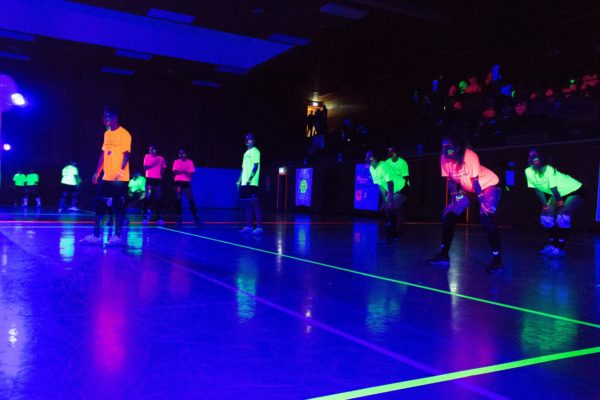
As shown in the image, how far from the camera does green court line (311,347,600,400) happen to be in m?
1.73

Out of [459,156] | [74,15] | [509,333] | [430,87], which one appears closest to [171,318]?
[509,333]

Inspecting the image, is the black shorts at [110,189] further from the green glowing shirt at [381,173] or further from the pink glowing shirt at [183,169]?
the pink glowing shirt at [183,169]

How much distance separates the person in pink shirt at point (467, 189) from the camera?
4945 mm

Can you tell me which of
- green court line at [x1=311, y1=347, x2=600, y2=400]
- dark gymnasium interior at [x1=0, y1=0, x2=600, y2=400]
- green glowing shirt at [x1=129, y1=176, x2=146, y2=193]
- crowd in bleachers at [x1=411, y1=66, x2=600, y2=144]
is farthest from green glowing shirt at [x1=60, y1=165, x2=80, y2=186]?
green court line at [x1=311, y1=347, x2=600, y2=400]

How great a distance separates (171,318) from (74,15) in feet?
47.8

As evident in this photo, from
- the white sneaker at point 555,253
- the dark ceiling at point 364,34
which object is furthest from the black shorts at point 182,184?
the white sneaker at point 555,253

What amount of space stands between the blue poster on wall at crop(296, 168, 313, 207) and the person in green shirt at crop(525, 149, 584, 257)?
1421 centimetres

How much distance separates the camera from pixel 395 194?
824 cm

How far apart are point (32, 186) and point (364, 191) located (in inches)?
516

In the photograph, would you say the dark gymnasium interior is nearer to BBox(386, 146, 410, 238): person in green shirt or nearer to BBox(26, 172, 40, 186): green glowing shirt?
BBox(386, 146, 410, 238): person in green shirt

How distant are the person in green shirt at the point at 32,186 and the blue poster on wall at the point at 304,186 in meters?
10.3

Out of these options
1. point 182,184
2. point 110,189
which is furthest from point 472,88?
point 110,189

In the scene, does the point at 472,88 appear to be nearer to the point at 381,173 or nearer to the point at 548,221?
the point at 381,173

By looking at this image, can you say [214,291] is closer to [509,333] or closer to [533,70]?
[509,333]
